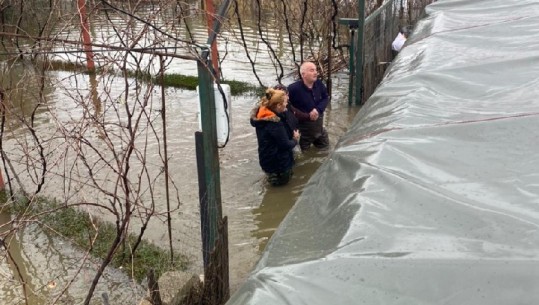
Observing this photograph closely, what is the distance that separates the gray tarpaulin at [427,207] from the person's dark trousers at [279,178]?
218 cm

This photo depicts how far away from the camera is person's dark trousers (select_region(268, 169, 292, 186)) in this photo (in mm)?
5598

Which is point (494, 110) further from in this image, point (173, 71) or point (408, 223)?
point (173, 71)

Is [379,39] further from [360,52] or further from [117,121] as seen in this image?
[117,121]

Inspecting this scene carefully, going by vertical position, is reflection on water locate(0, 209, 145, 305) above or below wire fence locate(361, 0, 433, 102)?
below

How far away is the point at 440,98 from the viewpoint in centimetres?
325

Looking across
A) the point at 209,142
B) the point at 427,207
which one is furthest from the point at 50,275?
the point at 427,207

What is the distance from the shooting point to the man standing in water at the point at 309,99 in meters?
5.88

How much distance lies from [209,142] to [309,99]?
2.82 metres

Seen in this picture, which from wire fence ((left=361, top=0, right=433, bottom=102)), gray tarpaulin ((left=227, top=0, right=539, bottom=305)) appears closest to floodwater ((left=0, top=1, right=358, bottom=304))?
wire fence ((left=361, top=0, right=433, bottom=102))

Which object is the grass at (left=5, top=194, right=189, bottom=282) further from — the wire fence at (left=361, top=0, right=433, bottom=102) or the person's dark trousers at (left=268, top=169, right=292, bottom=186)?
the wire fence at (left=361, top=0, right=433, bottom=102)

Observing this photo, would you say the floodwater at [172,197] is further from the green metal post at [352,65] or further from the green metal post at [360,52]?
the green metal post at [360,52]

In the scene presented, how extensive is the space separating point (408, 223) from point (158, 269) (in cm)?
282

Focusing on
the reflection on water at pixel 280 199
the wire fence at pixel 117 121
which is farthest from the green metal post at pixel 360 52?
the reflection on water at pixel 280 199

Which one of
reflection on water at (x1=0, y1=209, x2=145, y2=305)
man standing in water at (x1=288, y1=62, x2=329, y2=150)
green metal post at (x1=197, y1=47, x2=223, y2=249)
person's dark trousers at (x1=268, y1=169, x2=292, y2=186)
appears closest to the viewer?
green metal post at (x1=197, y1=47, x2=223, y2=249)
